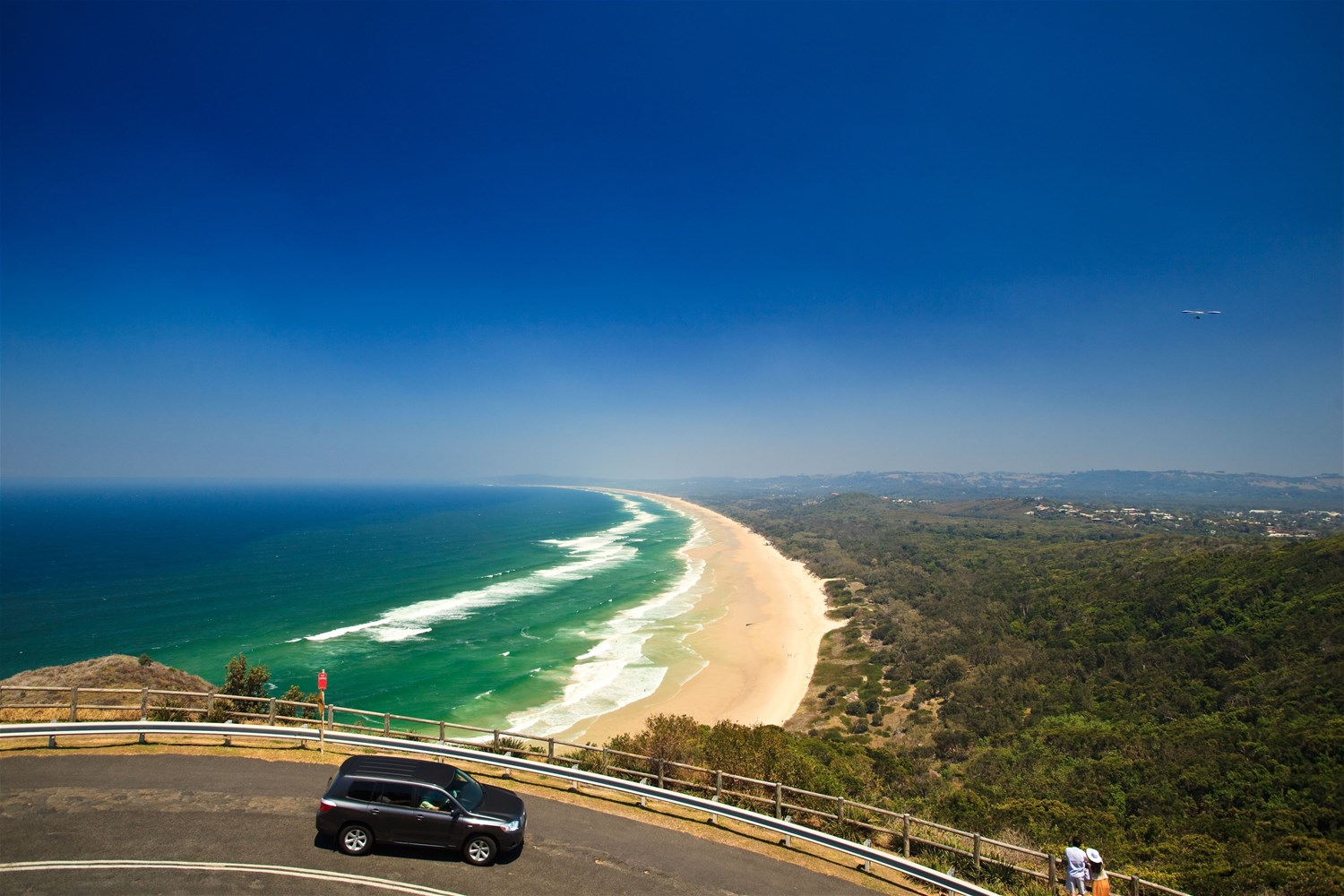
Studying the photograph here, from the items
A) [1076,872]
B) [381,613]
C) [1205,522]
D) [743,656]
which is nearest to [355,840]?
[1076,872]

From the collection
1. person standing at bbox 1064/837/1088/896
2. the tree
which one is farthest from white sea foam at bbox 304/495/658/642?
person standing at bbox 1064/837/1088/896

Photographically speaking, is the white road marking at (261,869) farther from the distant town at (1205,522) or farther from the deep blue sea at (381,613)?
the distant town at (1205,522)

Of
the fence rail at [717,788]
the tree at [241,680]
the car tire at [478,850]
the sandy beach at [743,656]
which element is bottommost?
the sandy beach at [743,656]

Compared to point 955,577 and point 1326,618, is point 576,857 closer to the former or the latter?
point 1326,618

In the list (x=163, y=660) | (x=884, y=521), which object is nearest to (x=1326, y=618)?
(x=163, y=660)

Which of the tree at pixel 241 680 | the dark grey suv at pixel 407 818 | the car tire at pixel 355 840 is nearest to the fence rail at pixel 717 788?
the dark grey suv at pixel 407 818

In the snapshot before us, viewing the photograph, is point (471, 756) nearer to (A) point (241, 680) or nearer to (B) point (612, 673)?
(A) point (241, 680)

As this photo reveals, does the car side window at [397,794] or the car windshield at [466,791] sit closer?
the car side window at [397,794]

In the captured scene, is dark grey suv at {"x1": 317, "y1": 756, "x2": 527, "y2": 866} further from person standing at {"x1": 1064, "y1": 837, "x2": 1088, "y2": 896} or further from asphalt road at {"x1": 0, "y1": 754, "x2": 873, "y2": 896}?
person standing at {"x1": 1064, "y1": 837, "x2": 1088, "y2": 896}
